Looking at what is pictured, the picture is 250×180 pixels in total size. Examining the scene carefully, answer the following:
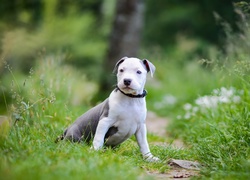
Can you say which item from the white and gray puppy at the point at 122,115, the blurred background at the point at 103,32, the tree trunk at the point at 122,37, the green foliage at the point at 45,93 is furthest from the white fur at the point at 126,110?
the blurred background at the point at 103,32

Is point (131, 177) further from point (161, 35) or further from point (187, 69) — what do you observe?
point (161, 35)

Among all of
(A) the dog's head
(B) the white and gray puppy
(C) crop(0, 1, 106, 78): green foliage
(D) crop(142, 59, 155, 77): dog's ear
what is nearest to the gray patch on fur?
(B) the white and gray puppy

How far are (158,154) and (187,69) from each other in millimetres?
9051

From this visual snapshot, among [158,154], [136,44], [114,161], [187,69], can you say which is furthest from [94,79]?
[114,161]

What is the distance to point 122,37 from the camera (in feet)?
34.6

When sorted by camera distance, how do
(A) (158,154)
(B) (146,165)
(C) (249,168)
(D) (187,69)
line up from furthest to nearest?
(D) (187,69) → (A) (158,154) → (B) (146,165) → (C) (249,168)

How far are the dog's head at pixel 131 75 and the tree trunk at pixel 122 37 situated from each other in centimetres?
540

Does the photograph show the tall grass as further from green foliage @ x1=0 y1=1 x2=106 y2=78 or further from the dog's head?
green foliage @ x1=0 y1=1 x2=106 y2=78

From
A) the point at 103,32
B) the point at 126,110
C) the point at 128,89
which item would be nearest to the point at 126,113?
the point at 126,110

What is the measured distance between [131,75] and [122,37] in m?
5.87

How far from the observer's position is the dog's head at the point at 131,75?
470 centimetres

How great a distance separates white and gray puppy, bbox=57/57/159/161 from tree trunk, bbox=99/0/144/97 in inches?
206

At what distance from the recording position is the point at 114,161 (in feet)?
13.9

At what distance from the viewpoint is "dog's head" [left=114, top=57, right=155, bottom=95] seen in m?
4.70
